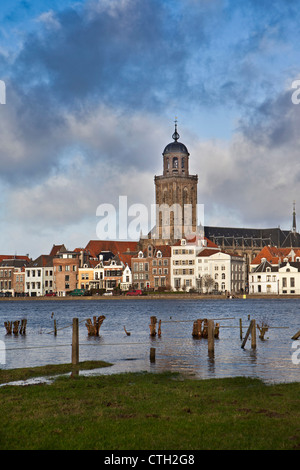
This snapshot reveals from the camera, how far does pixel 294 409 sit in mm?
16875

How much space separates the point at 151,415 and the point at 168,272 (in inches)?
6589

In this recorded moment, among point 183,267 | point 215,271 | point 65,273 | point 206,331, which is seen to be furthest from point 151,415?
point 65,273

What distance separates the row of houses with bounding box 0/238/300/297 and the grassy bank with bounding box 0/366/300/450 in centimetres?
15428

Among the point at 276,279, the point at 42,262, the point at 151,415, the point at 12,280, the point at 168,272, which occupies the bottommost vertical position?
the point at 151,415

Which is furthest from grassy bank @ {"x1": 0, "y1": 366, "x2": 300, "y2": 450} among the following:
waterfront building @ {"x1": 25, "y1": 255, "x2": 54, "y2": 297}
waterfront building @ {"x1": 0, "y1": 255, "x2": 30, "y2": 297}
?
waterfront building @ {"x1": 0, "y1": 255, "x2": 30, "y2": 297}

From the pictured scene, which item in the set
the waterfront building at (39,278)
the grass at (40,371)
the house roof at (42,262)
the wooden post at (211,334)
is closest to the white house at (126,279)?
the waterfront building at (39,278)

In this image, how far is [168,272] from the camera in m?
183

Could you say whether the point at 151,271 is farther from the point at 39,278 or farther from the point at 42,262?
the point at 39,278

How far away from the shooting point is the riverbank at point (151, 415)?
529 inches

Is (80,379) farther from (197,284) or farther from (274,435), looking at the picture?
(197,284)

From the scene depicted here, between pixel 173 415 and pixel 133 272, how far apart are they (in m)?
169

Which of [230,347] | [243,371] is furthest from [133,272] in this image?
[243,371]

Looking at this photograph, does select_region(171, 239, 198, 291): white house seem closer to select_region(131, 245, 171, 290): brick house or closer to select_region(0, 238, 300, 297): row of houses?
select_region(0, 238, 300, 297): row of houses

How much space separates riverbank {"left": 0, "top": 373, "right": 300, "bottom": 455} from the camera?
13430 millimetres
